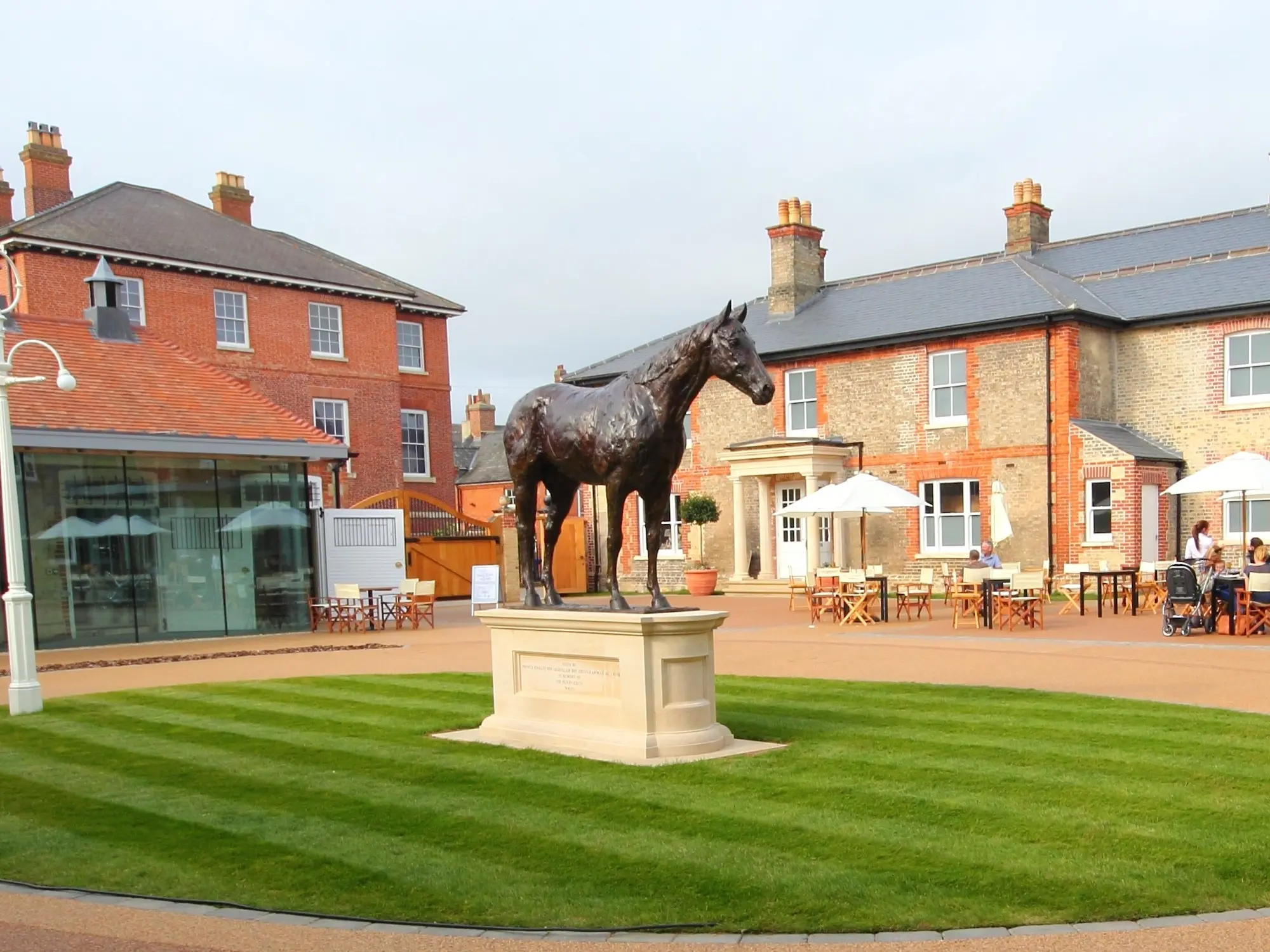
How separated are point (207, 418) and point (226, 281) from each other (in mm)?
12038

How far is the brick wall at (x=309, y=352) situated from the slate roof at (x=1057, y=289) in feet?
34.3

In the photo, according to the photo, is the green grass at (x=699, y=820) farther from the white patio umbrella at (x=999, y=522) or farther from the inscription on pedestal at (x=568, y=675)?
the white patio umbrella at (x=999, y=522)

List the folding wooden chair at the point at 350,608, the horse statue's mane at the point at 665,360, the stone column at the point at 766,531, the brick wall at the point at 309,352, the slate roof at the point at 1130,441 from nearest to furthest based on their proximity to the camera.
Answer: the horse statue's mane at the point at 665,360, the folding wooden chair at the point at 350,608, the slate roof at the point at 1130,441, the brick wall at the point at 309,352, the stone column at the point at 766,531

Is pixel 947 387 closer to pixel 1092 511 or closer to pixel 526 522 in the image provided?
pixel 1092 511

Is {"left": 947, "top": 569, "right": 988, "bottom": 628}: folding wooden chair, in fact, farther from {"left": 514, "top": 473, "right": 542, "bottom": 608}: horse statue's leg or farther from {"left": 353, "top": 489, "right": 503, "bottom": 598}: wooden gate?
{"left": 353, "top": 489, "right": 503, "bottom": 598}: wooden gate

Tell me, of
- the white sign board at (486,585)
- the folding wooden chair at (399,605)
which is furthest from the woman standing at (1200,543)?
the folding wooden chair at (399,605)

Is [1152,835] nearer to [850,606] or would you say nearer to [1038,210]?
[850,606]

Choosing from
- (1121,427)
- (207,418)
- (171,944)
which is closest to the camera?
(171,944)

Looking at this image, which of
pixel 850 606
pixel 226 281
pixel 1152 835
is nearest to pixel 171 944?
pixel 1152 835

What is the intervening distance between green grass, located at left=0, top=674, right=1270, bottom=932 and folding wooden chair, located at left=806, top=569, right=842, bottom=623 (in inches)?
388

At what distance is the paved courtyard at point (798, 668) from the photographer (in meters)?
5.08

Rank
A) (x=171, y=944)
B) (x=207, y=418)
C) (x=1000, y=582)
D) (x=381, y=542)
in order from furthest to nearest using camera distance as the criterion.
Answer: (x=381, y=542) < (x=207, y=418) < (x=1000, y=582) < (x=171, y=944)

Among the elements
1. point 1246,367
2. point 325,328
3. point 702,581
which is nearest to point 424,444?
point 325,328

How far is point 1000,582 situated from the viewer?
19844mm
